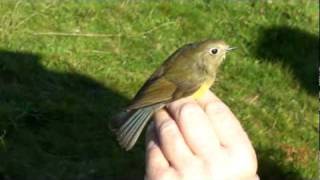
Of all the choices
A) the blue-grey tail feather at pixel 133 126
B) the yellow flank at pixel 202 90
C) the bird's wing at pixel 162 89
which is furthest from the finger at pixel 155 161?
the blue-grey tail feather at pixel 133 126

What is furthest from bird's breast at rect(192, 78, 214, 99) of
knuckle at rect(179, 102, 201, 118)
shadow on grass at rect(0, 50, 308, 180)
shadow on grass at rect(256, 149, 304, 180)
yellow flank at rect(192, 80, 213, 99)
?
shadow on grass at rect(256, 149, 304, 180)

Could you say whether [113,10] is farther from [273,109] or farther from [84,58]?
[273,109]

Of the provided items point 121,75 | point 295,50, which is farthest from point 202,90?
point 295,50

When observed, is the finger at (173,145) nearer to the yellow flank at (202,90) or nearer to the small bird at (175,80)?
the yellow flank at (202,90)

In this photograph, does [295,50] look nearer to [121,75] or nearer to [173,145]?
[121,75]

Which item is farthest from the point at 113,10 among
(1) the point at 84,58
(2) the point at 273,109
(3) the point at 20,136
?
(3) the point at 20,136

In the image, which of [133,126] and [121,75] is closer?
[133,126]

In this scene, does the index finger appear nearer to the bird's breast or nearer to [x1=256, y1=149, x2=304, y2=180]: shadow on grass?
the bird's breast
